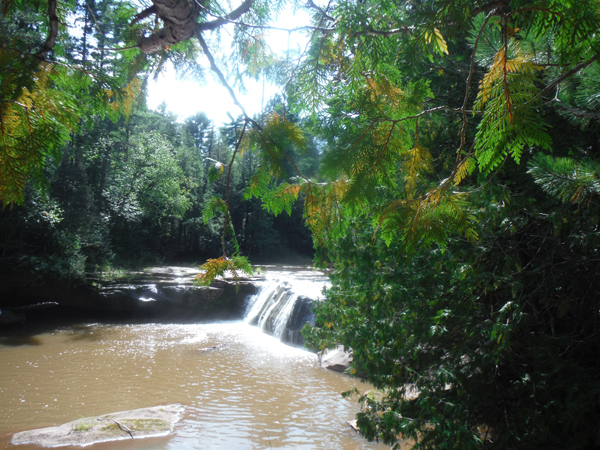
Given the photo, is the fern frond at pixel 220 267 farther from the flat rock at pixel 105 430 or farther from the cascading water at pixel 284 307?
the cascading water at pixel 284 307

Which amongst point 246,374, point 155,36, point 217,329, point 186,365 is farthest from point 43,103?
point 217,329

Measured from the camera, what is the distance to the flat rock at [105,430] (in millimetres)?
4766

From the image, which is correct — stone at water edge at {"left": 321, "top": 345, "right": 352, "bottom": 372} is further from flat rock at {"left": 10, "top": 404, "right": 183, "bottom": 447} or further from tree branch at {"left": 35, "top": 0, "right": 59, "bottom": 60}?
tree branch at {"left": 35, "top": 0, "right": 59, "bottom": 60}

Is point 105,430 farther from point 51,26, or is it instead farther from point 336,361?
point 51,26

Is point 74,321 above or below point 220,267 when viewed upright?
below

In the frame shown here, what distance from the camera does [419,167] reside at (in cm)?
189

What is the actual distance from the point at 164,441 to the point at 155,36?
16.7ft

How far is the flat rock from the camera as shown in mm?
4766

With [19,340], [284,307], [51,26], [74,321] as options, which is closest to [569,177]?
[51,26]

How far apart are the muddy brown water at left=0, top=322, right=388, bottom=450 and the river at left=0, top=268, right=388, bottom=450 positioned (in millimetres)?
19

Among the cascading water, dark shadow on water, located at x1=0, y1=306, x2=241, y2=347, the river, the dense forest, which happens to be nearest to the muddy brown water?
the river

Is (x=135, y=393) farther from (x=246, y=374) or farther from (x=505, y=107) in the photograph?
(x=505, y=107)

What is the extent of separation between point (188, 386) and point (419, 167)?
6.71 meters

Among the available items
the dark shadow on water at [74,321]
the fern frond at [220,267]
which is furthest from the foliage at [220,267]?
the dark shadow on water at [74,321]
